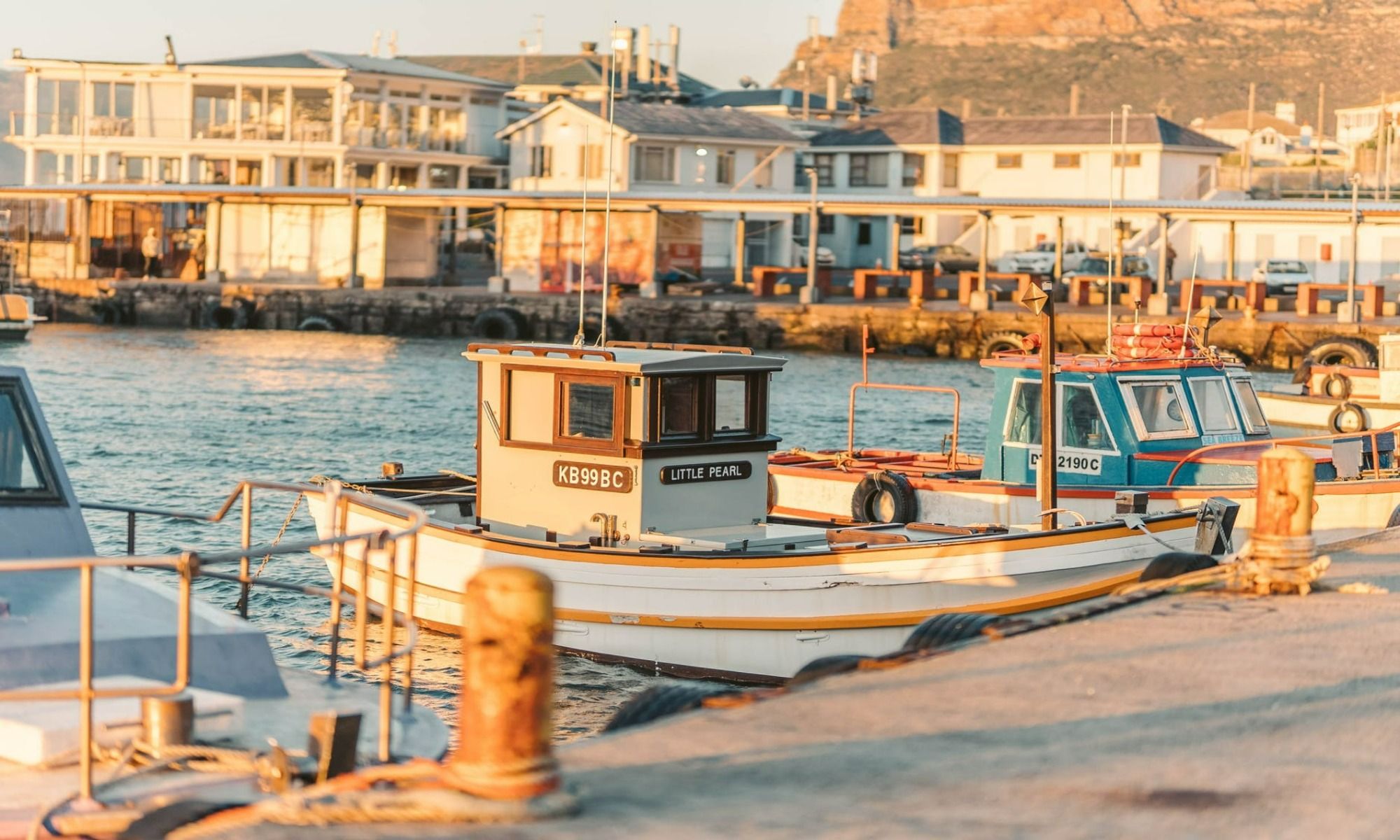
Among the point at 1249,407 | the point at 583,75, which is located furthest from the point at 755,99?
the point at 1249,407

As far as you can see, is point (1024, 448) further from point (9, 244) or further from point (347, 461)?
point (9, 244)

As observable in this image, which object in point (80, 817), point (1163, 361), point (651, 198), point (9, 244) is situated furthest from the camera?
point (9, 244)

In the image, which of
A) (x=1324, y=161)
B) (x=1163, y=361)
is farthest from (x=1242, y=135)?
(x=1163, y=361)

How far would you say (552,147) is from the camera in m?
75.5

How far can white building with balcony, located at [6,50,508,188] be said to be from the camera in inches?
2975

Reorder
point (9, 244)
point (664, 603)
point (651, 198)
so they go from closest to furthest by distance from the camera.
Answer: point (664, 603) → point (651, 198) → point (9, 244)

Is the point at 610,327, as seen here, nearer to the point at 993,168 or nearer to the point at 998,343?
the point at 998,343

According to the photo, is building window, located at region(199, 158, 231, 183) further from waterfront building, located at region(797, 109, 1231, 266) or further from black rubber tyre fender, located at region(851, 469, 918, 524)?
black rubber tyre fender, located at region(851, 469, 918, 524)

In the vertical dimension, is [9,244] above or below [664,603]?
above

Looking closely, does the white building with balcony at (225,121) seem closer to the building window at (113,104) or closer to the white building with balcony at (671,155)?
the building window at (113,104)

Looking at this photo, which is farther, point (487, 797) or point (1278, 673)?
point (1278, 673)

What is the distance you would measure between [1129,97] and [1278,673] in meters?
195

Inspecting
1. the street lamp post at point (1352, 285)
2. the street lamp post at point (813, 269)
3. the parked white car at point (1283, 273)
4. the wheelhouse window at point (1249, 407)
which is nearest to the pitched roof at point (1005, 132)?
the parked white car at point (1283, 273)

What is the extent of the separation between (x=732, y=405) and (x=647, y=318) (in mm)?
41048
